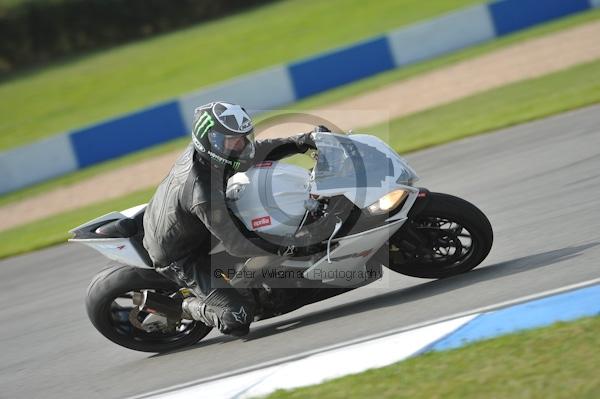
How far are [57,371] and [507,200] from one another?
4.20m

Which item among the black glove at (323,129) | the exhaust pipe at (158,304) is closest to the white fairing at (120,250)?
the exhaust pipe at (158,304)

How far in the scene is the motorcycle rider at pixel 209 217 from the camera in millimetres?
5668

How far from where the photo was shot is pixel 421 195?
225 inches

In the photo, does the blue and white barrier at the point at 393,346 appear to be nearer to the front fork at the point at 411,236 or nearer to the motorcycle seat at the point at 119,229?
the front fork at the point at 411,236

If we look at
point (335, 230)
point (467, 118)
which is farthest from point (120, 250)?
point (467, 118)

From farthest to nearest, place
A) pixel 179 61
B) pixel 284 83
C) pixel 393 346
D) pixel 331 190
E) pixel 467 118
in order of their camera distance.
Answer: pixel 179 61 → pixel 284 83 → pixel 467 118 → pixel 331 190 → pixel 393 346

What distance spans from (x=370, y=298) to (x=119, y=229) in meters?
1.87

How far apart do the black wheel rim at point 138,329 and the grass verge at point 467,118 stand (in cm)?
496

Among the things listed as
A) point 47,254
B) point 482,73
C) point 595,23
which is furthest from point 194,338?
point 595,23

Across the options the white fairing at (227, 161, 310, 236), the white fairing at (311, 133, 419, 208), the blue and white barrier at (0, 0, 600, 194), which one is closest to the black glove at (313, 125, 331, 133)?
the white fairing at (311, 133, 419, 208)

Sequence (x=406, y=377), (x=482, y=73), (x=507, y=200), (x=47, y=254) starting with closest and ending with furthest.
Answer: (x=406, y=377) → (x=507, y=200) → (x=47, y=254) → (x=482, y=73)

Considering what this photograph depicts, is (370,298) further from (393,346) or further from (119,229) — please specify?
(119,229)

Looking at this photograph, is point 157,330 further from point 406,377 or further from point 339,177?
point 406,377

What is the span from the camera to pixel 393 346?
17.1ft
